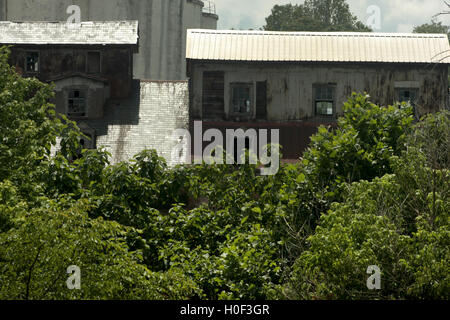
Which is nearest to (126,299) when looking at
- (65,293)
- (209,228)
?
(65,293)

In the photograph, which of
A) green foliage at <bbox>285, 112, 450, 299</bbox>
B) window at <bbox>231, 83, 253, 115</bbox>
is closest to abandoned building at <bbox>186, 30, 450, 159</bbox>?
window at <bbox>231, 83, 253, 115</bbox>

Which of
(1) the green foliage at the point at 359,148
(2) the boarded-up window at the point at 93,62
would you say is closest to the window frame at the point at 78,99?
(2) the boarded-up window at the point at 93,62

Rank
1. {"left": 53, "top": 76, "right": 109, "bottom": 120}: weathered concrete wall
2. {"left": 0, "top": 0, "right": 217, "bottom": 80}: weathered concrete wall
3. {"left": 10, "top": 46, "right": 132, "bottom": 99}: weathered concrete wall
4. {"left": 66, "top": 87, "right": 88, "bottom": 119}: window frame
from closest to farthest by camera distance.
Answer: {"left": 66, "top": 87, "right": 88, "bottom": 119}: window frame → {"left": 53, "top": 76, "right": 109, "bottom": 120}: weathered concrete wall → {"left": 10, "top": 46, "right": 132, "bottom": 99}: weathered concrete wall → {"left": 0, "top": 0, "right": 217, "bottom": 80}: weathered concrete wall

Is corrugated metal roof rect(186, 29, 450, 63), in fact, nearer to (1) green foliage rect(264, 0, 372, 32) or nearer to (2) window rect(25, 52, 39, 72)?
(2) window rect(25, 52, 39, 72)

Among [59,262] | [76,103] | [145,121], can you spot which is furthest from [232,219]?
[76,103]

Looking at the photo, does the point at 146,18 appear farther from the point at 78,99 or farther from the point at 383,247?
the point at 383,247

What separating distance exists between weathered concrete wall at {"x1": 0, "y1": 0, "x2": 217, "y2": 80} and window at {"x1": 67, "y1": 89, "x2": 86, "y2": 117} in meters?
22.1

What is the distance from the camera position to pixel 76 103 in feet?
120

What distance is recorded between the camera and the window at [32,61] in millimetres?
38000

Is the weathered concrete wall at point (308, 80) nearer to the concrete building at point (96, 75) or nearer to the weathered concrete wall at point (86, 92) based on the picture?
the concrete building at point (96, 75)

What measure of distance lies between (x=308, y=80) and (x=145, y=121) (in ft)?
24.4

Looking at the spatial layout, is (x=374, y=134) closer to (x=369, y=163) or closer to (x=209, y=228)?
(x=369, y=163)

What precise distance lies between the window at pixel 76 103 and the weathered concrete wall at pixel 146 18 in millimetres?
22143

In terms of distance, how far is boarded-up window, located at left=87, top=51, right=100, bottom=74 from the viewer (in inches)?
1489
